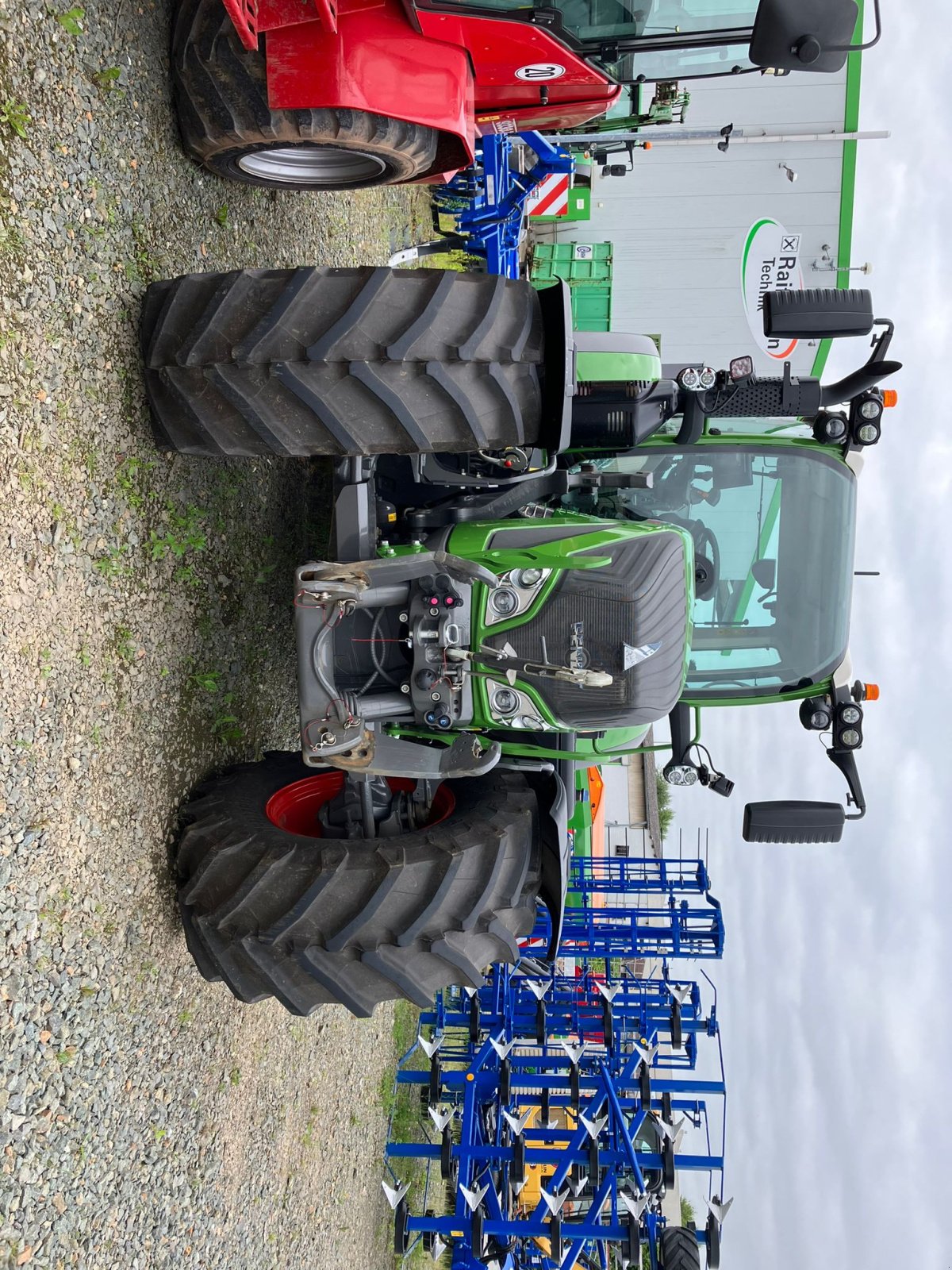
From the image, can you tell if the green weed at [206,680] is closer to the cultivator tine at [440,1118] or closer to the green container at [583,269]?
the cultivator tine at [440,1118]

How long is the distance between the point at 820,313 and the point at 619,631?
1247 mm

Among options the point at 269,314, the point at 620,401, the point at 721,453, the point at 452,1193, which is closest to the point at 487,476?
the point at 620,401

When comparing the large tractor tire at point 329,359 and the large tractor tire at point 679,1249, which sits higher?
the large tractor tire at point 329,359

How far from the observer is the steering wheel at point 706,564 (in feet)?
10.7

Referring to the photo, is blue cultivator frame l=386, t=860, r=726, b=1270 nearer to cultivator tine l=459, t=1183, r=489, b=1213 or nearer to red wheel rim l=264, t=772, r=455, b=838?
cultivator tine l=459, t=1183, r=489, b=1213

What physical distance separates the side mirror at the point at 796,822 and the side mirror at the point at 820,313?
1.62 metres

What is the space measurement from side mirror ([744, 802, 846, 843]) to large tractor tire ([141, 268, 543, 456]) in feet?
5.53

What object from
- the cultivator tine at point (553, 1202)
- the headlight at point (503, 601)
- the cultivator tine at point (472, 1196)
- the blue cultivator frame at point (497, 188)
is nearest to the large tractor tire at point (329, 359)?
the headlight at point (503, 601)

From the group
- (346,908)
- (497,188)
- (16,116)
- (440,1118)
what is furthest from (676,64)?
(440,1118)

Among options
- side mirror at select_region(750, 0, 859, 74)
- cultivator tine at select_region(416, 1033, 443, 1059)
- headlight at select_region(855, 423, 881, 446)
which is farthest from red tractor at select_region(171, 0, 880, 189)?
cultivator tine at select_region(416, 1033, 443, 1059)

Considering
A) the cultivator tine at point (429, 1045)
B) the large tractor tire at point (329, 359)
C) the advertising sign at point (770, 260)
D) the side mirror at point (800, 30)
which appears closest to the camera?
the side mirror at point (800, 30)

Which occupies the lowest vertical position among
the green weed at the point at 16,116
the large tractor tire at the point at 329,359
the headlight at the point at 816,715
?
the headlight at the point at 816,715

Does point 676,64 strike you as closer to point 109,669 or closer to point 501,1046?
point 109,669

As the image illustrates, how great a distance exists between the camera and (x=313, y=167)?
3.60 m
